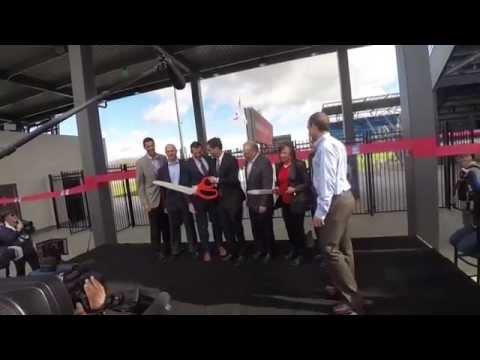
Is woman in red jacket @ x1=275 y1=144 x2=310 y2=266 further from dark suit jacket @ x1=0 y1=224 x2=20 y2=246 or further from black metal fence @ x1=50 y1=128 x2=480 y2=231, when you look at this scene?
dark suit jacket @ x1=0 y1=224 x2=20 y2=246

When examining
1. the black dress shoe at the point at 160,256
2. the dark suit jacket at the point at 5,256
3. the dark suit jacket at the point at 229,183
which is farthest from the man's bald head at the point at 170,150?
the dark suit jacket at the point at 5,256

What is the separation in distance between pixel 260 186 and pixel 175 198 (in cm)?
130

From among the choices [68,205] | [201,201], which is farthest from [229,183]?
[68,205]

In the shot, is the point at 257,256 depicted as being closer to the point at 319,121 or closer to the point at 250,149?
the point at 250,149

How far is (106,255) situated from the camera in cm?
512

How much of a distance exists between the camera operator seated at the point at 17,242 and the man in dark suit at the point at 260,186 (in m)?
3.41

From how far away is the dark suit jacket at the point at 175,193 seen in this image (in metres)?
4.23

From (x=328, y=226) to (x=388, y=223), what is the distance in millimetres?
3686

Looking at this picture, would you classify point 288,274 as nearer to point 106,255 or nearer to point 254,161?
point 254,161

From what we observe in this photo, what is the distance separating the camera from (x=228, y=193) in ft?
13.0

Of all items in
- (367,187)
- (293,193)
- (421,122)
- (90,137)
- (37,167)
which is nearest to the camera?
(293,193)

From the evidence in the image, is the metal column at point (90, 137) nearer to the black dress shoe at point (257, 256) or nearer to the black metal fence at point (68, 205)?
the black dress shoe at point (257, 256)

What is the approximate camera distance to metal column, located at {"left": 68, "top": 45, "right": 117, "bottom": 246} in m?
5.46
